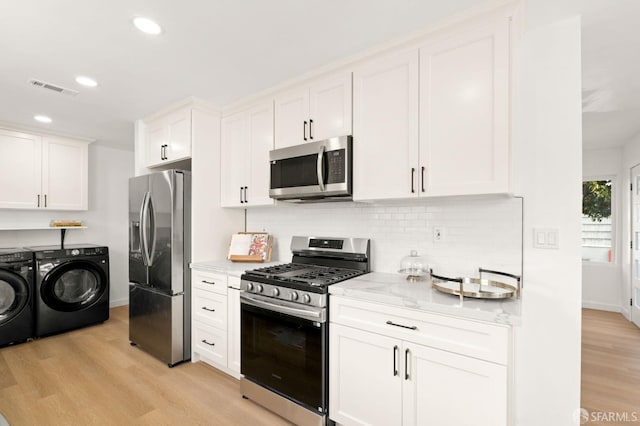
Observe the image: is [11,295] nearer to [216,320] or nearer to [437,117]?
[216,320]

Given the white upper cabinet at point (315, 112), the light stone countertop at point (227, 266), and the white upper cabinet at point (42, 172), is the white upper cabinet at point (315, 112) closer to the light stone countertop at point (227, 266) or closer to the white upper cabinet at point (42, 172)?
the light stone countertop at point (227, 266)

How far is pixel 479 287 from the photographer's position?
1856 millimetres

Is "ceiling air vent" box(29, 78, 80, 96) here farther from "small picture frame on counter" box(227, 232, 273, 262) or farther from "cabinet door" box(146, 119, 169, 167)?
"small picture frame on counter" box(227, 232, 273, 262)

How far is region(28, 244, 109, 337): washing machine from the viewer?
3.61 meters

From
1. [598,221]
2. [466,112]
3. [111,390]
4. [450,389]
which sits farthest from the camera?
[598,221]

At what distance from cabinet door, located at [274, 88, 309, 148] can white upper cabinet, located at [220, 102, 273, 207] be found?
0.10 m

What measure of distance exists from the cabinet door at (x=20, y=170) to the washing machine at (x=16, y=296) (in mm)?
651

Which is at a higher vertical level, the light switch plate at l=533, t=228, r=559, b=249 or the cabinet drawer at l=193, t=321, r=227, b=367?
the light switch plate at l=533, t=228, r=559, b=249

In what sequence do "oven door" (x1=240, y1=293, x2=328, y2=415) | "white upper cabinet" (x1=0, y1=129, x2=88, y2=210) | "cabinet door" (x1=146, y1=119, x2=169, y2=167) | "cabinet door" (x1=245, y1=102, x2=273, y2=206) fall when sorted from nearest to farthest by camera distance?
"oven door" (x1=240, y1=293, x2=328, y2=415)
"cabinet door" (x1=245, y1=102, x2=273, y2=206)
"cabinet door" (x1=146, y1=119, x2=169, y2=167)
"white upper cabinet" (x1=0, y1=129, x2=88, y2=210)

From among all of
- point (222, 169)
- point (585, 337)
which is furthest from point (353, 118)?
point (585, 337)

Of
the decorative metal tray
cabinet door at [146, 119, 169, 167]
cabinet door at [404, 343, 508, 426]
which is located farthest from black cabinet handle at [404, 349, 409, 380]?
cabinet door at [146, 119, 169, 167]

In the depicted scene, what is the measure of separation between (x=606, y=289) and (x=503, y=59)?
5106 mm

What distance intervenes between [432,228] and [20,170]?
465 cm

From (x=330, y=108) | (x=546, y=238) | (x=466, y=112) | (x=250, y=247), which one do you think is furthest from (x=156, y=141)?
(x=546, y=238)
